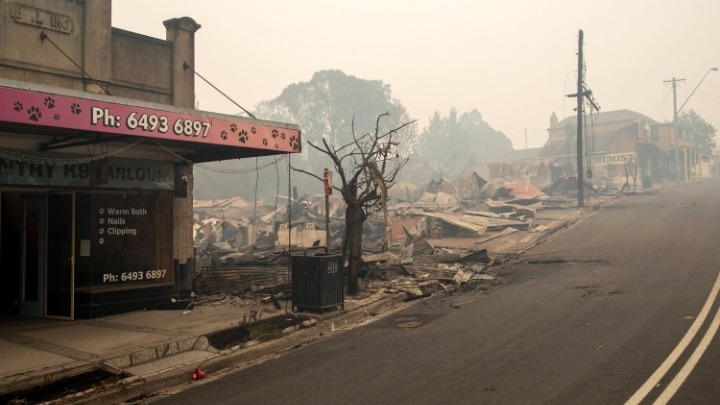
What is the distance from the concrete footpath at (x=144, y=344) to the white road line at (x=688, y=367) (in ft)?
17.7

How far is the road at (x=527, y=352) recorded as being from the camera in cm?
591

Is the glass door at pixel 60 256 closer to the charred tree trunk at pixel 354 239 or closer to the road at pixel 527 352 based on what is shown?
the road at pixel 527 352

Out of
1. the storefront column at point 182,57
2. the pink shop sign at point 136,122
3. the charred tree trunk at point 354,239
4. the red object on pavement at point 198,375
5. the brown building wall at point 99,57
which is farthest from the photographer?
the storefront column at point 182,57

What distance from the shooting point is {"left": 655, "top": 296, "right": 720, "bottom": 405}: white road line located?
5.49 metres

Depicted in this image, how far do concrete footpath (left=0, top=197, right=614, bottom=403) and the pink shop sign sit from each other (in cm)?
334

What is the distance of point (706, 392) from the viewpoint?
18.3 ft

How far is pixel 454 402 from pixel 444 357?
5.94 feet

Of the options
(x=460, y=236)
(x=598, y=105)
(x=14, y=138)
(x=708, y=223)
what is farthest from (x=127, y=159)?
(x=598, y=105)

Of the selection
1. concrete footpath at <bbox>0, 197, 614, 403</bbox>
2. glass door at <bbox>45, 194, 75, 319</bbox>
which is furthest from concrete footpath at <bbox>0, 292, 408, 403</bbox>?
glass door at <bbox>45, 194, 75, 319</bbox>

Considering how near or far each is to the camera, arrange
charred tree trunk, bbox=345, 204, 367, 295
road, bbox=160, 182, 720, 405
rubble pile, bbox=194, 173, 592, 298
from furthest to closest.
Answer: rubble pile, bbox=194, 173, 592, 298
charred tree trunk, bbox=345, 204, 367, 295
road, bbox=160, 182, 720, 405

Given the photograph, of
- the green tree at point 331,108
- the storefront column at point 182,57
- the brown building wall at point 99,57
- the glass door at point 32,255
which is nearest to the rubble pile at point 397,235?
the brown building wall at point 99,57

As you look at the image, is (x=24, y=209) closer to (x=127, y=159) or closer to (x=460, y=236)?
(x=127, y=159)

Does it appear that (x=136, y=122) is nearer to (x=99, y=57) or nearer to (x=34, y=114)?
(x=34, y=114)

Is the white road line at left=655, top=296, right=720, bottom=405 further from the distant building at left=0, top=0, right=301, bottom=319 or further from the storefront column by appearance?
the storefront column
